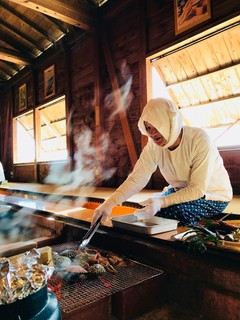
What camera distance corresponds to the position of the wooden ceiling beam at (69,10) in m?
5.00

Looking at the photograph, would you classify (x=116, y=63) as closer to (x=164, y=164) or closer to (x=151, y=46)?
(x=151, y=46)

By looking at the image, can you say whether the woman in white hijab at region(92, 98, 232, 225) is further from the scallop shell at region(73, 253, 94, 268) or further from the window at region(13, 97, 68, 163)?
the window at region(13, 97, 68, 163)

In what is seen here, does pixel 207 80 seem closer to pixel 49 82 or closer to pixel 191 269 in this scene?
pixel 191 269

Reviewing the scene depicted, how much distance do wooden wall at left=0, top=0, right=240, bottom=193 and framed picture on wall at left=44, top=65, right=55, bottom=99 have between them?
0.17 meters

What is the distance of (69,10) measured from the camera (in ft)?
17.7

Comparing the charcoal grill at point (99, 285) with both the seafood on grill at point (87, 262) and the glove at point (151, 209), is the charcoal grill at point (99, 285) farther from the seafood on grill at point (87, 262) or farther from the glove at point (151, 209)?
the glove at point (151, 209)

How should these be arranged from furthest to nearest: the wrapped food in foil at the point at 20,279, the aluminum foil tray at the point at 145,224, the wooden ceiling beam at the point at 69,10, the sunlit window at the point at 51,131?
the sunlit window at the point at 51,131, the wooden ceiling beam at the point at 69,10, the aluminum foil tray at the point at 145,224, the wrapped food in foil at the point at 20,279

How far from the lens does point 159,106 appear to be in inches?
84.1

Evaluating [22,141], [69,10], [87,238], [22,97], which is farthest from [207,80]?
[22,141]

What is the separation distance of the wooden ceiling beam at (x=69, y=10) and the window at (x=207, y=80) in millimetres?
1890

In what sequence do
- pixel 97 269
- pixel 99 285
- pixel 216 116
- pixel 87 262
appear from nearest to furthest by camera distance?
pixel 99 285, pixel 97 269, pixel 87 262, pixel 216 116

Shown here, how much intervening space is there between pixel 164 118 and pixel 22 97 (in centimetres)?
822

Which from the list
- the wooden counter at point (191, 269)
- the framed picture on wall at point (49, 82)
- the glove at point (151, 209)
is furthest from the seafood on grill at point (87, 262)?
the framed picture on wall at point (49, 82)

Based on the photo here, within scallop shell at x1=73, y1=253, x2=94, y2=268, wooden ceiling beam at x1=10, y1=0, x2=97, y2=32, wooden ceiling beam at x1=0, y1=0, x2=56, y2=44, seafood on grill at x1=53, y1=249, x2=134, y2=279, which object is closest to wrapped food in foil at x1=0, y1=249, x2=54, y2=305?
seafood on grill at x1=53, y1=249, x2=134, y2=279
